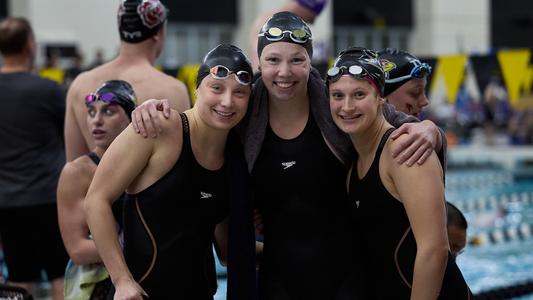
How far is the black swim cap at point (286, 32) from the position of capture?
2695 millimetres

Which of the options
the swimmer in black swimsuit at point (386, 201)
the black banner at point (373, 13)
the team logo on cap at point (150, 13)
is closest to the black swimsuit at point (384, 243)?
the swimmer in black swimsuit at point (386, 201)

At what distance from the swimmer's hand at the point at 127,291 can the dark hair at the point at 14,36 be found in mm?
2222

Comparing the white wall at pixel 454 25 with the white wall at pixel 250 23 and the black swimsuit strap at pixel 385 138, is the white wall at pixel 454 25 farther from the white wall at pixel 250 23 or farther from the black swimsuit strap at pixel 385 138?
the black swimsuit strap at pixel 385 138

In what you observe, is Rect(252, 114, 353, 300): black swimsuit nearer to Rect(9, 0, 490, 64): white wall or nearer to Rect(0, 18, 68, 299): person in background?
Rect(0, 18, 68, 299): person in background

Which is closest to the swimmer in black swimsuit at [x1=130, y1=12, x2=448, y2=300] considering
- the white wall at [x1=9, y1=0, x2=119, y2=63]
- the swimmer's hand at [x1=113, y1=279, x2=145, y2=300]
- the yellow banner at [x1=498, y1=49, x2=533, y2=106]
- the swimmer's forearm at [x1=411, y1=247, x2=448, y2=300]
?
the swimmer's forearm at [x1=411, y1=247, x2=448, y2=300]

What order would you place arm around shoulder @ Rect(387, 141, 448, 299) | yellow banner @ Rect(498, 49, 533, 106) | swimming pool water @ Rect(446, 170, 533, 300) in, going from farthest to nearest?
yellow banner @ Rect(498, 49, 533, 106)
swimming pool water @ Rect(446, 170, 533, 300)
arm around shoulder @ Rect(387, 141, 448, 299)

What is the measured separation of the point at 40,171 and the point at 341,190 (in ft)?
7.15

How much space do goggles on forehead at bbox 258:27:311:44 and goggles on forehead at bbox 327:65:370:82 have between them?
0.53 ft

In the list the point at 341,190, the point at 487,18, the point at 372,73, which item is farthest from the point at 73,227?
the point at 487,18

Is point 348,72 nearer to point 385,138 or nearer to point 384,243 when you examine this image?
point 385,138

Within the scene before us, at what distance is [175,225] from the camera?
273 cm

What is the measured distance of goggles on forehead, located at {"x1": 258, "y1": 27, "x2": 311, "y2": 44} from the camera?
270 cm

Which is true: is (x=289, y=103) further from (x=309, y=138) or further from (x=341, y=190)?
(x=341, y=190)

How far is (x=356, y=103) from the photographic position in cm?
261
